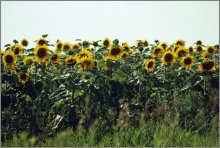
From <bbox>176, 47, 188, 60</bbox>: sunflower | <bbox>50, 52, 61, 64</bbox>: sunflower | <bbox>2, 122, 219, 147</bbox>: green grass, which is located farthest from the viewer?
<bbox>176, 47, 188, 60</bbox>: sunflower

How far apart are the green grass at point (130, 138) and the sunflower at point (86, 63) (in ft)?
3.19

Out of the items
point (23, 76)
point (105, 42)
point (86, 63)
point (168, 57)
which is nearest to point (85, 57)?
point (86, 63)

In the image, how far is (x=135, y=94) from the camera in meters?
6.17

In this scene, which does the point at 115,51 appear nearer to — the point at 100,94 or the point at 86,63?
the point at 86,63

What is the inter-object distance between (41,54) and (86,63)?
2.58 feet

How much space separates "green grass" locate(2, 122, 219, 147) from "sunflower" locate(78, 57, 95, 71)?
38.3 inches

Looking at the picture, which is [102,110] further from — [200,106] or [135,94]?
[200,106]

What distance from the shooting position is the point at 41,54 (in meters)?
6.44

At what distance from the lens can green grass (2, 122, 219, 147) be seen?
4746 millimetres

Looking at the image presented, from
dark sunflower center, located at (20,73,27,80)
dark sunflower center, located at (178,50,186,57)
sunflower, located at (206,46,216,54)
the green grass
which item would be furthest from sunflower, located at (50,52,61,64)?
sunflower, located at (206,46,216,54)

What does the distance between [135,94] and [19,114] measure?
1.53 m

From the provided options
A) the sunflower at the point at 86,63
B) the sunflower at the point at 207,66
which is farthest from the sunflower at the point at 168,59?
the sunflower at the point at 86,63

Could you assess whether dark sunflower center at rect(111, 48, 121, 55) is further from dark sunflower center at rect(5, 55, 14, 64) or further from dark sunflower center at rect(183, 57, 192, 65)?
dark sunflower center at rect(5, 55, 14, 64)

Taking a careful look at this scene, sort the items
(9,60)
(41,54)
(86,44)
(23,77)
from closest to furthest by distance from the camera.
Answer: (23,77)
(9,60)
(41,54)
(86,44)
